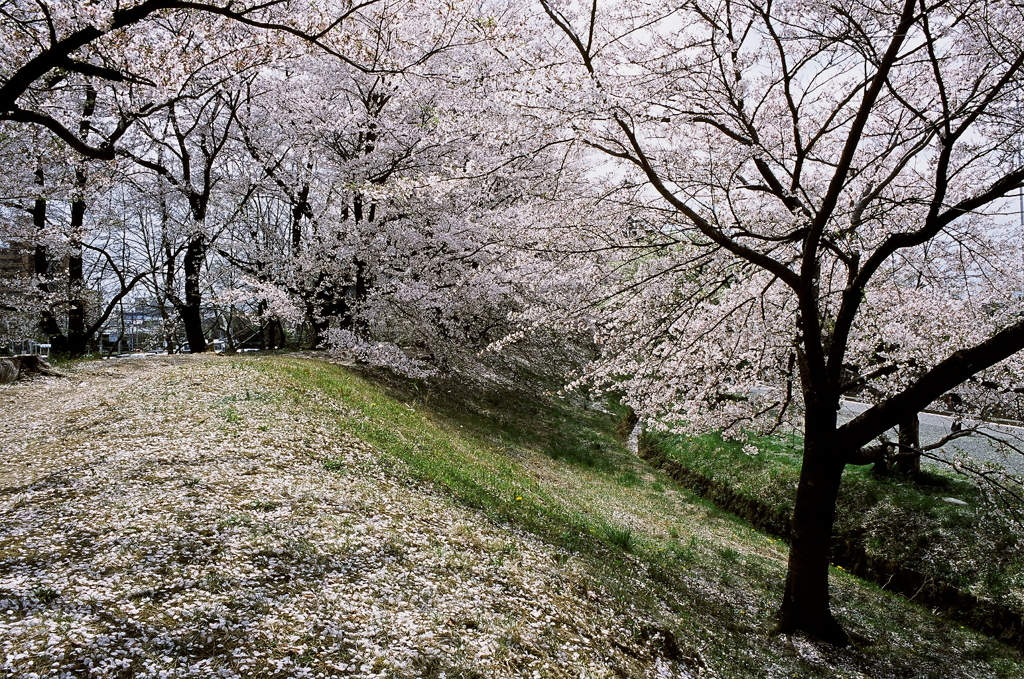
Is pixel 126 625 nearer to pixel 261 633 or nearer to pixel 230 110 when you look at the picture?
pixel 261 633

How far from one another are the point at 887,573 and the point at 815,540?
232 inches

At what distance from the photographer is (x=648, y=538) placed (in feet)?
38.7

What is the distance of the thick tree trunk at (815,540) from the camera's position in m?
8.35

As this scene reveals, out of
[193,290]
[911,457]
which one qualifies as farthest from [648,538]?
[193,290]

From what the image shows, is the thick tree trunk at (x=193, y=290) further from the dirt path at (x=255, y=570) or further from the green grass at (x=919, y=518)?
the green grass at (x=919, y=518)

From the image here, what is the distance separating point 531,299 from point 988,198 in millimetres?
14216

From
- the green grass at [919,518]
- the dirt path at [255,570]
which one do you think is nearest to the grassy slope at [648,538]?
the dirt path at [255,570]

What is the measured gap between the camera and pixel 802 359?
8.64 metres

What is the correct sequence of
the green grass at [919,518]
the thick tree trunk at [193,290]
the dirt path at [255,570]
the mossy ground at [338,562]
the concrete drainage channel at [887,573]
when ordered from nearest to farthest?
the dirt path at [255,570]
the mossy ground at [338,562]
the concrete drainage channel at [887,573]
the green grass at [919,518]
the thick tree trunk at [193,290]

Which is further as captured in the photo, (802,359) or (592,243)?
(592,243)

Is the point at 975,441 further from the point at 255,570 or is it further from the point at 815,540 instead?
the point at 255,570

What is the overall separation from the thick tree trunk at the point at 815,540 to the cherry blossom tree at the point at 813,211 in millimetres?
23

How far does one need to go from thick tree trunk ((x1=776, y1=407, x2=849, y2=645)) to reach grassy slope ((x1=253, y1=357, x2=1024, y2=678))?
341 mm

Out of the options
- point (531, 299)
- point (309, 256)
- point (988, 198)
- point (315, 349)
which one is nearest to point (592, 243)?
point (988, 198)
